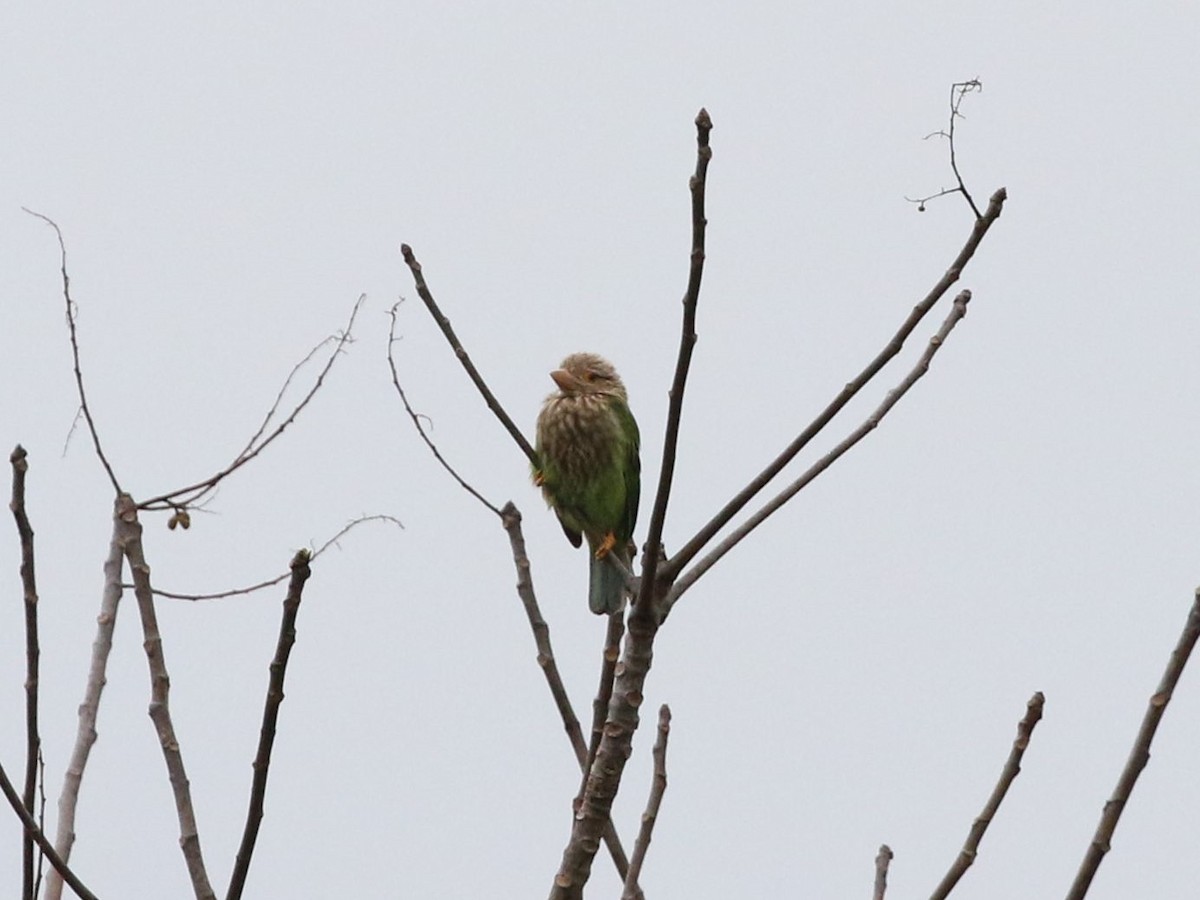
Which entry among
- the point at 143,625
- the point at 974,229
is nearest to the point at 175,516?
the point at 143,625

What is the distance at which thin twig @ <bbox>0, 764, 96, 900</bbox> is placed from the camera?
2.65m

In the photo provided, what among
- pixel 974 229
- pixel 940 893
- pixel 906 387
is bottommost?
pixel 940 893

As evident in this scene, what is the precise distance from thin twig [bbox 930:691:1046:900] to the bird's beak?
4.17 meters

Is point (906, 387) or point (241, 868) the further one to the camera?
point (906, 387)

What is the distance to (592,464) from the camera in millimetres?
6863

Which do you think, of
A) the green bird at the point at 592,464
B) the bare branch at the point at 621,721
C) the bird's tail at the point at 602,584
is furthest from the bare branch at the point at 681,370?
the bird's tail at the point at 602,584

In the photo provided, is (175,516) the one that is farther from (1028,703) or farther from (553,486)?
(553,486)

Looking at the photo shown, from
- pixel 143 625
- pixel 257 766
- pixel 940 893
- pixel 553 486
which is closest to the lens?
pixel 257 766

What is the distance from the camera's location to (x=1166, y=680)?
110 inches

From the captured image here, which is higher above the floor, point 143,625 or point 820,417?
point 820,417

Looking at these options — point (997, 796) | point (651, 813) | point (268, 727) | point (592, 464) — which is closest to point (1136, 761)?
point (997, 796)

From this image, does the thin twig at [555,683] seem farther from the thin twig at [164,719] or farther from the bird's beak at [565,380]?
the bird's beak at [565,380]

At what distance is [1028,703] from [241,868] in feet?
4.59

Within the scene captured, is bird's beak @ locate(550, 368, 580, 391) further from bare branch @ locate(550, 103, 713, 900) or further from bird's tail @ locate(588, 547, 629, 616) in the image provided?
bare branch @ locate(550, 103, 713, 900)
